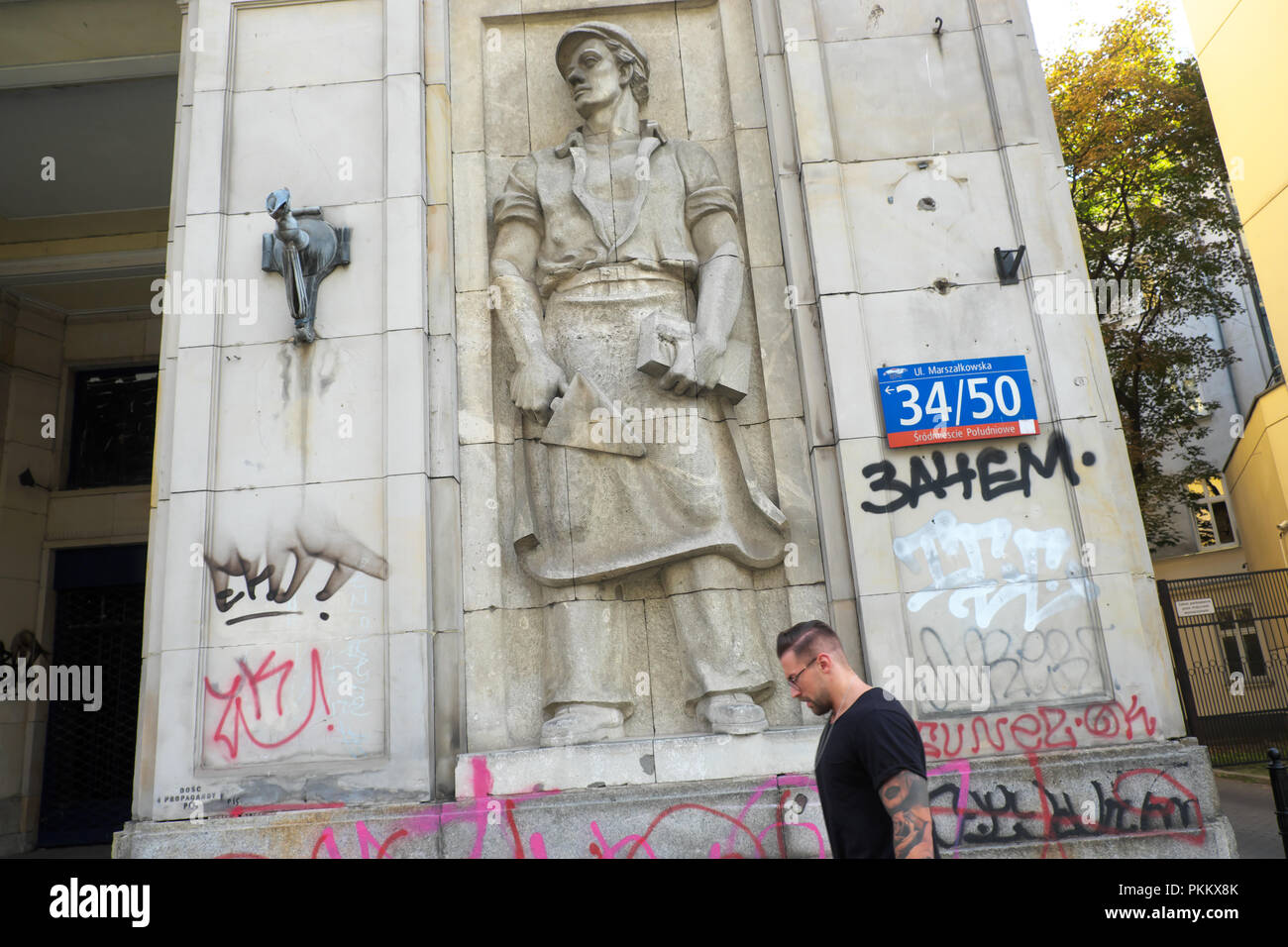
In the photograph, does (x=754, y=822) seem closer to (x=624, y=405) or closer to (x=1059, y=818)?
(x=1059, y=818)

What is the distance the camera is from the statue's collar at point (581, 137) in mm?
8469

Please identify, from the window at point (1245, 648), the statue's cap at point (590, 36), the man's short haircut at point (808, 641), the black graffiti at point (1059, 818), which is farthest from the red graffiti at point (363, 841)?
the window at point (1245, 648)

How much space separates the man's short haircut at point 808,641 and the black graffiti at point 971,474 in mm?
3495

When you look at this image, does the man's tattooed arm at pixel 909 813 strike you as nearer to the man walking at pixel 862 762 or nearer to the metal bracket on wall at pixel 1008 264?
the man walking at pixel 862 762

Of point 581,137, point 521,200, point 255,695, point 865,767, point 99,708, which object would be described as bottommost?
point 865,767

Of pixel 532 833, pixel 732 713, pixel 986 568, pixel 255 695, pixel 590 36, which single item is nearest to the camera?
pixel 532 833

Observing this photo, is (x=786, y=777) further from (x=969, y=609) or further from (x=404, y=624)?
(x=404, y=624)

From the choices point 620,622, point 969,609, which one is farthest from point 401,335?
point 969,609

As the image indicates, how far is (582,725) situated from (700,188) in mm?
4422

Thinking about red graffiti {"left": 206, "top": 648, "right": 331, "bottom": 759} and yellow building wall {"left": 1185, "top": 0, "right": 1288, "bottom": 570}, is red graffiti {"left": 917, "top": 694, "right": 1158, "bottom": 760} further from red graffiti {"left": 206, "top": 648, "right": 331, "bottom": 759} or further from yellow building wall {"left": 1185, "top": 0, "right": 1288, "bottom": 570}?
yellow building wall {"left": 1185, "top": 0, "right": 1288, "bottom": 570}

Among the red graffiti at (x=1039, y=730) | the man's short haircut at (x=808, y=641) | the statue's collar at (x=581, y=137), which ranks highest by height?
the statue's collar at (x=581, y=137)

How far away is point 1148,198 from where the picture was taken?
21.5 meters

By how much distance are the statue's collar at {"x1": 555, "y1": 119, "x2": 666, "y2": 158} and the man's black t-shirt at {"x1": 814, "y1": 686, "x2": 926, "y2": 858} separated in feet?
19.9

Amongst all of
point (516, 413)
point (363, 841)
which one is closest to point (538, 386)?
point (516, 413)
